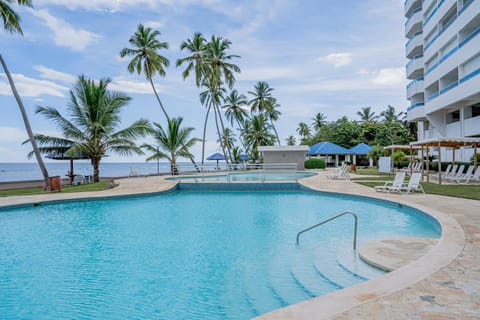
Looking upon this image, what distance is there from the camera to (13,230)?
780 centimetres

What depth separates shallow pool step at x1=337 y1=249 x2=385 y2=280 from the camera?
416cm

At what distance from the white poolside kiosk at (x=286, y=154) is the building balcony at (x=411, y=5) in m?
16.5

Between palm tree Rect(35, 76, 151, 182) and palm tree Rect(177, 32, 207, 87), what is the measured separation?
1088 centimetres

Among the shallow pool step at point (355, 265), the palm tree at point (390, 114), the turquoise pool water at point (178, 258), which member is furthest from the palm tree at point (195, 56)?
the palm tree at point (390, 114)

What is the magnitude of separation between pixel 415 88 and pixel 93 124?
89.9ft

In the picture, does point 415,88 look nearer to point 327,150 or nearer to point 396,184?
point 327,150

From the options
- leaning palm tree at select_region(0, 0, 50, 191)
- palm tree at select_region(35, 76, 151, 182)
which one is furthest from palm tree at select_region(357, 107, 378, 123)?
leaning palm tree at select_region(0, 0, 50, 191)

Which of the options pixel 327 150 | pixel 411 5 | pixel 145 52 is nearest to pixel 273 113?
pixel 327 150

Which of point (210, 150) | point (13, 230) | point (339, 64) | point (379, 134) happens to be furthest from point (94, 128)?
point (379, 134)

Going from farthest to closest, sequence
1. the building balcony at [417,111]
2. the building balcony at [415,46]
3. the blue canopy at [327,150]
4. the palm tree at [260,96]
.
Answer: the palm tree at [260,96], the blue canopy at [327,150], the building balcony at [415,46], the building balcony at [417,111]

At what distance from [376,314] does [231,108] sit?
35520 mm

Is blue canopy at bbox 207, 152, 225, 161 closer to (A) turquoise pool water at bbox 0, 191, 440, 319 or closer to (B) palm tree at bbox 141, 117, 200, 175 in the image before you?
(B) palm tree at bbox 141, 117, 200, 175

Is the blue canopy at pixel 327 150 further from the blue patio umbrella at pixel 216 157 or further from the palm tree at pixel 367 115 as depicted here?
the palm tree at pixel 367 115

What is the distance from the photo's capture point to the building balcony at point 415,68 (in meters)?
27.6
